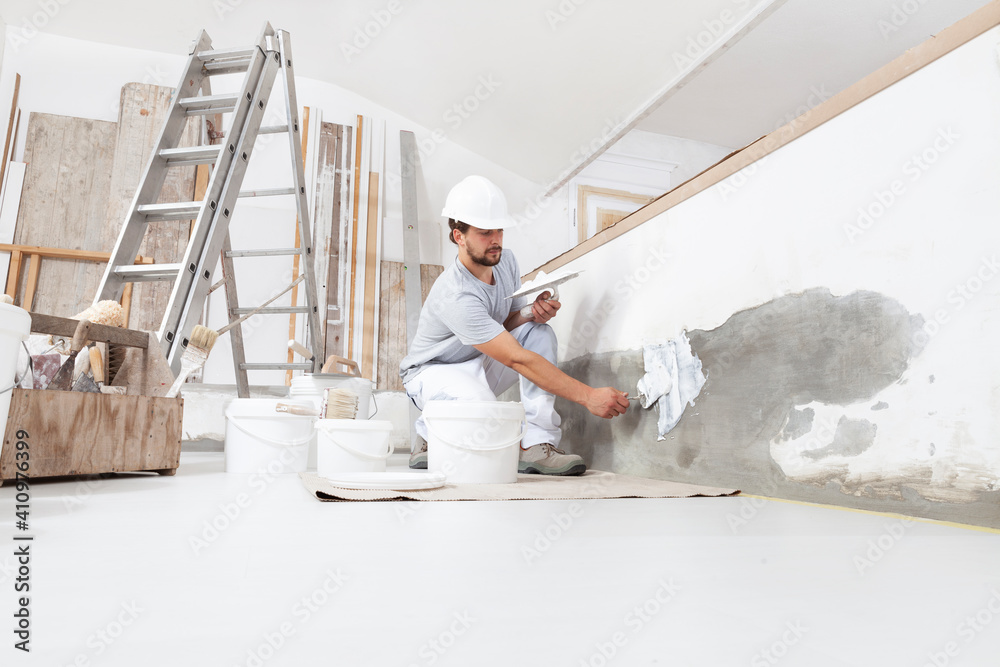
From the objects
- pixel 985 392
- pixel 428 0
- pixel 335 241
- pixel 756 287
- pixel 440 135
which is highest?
pixel 428 0

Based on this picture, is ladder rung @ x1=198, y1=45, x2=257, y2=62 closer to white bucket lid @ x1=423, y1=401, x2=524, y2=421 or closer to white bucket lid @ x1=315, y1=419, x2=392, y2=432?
white bucket lid @ x1=315, y1=419, x2=392, y2=432

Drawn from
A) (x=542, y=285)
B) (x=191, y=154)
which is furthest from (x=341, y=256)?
(x=542, y=285)

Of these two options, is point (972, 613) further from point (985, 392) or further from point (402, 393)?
point (402, 393)

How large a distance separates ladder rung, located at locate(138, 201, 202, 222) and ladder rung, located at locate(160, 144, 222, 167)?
24 cm

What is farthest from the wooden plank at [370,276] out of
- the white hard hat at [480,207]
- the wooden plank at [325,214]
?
the white hard hat at [480,207]

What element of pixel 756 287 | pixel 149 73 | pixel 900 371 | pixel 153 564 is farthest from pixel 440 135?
pixel 153 564

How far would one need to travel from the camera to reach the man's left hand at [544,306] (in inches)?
104

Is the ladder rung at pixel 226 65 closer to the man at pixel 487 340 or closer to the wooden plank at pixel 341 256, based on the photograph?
the man at pixel 487 340

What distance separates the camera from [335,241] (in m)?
4.58

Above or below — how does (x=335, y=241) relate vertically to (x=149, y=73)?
below

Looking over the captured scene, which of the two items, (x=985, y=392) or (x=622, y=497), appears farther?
→ (x=622, y=497)

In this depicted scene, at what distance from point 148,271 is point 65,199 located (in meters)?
2.46

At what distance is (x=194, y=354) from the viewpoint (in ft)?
6.79

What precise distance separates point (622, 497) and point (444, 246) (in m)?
3.50
